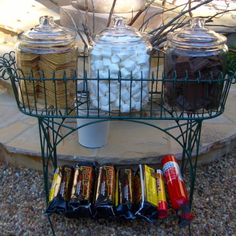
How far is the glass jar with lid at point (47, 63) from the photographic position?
1572 mm

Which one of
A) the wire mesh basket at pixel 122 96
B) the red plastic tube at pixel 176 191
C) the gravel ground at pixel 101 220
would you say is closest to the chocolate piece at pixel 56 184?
the gravel ground at pixel 101 220

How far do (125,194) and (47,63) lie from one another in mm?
675

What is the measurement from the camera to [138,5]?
3730mm

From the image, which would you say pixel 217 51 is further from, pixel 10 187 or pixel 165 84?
pixel 10 187

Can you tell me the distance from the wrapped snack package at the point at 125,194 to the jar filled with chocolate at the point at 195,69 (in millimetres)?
483

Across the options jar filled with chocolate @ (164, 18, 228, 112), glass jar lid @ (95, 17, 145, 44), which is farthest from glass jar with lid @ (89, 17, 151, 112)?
jar filled with chocolate @ (164, 18, 228, 112)

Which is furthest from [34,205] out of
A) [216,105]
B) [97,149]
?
[216,105]

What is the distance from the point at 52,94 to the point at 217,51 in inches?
24.6

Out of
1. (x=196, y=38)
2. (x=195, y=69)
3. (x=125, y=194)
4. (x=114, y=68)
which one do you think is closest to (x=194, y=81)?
(x=195, y=69)

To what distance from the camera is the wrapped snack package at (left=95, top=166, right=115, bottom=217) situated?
1824 millimetres

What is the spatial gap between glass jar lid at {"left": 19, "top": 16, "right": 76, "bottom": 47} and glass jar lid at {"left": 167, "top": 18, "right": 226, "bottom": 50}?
40 cm

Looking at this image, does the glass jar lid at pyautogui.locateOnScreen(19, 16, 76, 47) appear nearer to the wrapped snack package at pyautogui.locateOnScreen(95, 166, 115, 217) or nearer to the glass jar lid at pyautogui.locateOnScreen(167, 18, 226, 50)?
the glass jar lid at pyautogui.locateOnScreen(167, 18, 226, 50)

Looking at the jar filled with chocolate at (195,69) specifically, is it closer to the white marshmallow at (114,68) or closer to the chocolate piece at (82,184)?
the white marshmallow at (114,68)

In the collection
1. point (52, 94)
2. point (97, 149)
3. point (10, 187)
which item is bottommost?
point (10, 187)
